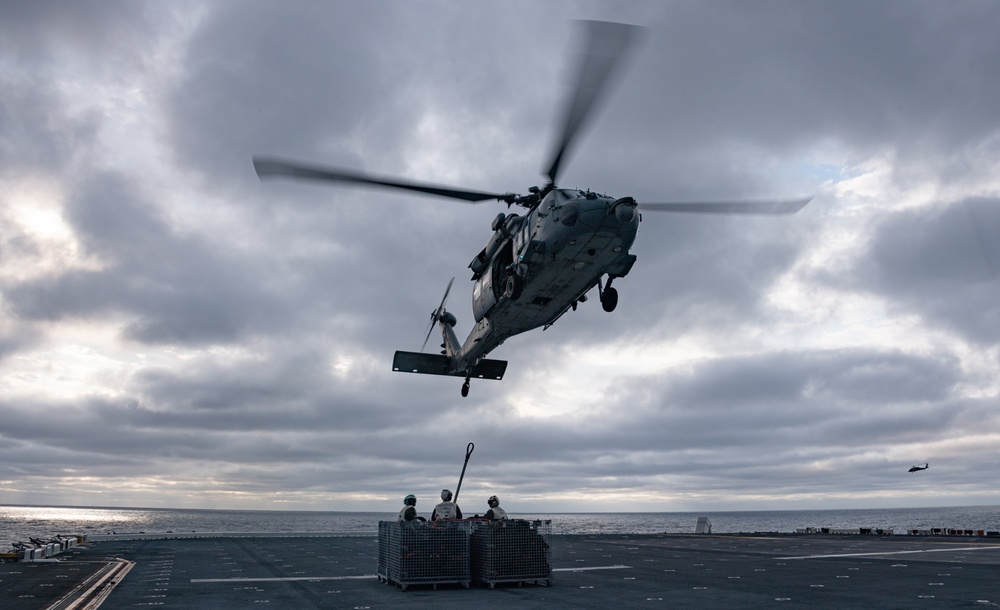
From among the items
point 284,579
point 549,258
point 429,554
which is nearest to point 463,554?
point 429,554

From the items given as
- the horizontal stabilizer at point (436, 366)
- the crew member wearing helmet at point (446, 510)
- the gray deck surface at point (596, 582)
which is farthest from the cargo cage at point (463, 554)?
the horizontal stabilizer at point (436, 366)

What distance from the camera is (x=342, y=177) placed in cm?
1972

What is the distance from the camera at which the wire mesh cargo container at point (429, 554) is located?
813 inches

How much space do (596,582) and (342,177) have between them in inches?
620

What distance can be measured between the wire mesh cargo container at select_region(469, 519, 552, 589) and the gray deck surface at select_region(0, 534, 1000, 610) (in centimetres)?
49

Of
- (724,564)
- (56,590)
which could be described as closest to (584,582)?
(724,564)

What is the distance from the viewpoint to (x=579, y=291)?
24.6 m

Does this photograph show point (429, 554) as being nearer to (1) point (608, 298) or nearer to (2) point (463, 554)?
(2) point (463, 554)

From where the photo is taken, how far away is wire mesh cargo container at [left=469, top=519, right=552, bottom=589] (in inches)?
827

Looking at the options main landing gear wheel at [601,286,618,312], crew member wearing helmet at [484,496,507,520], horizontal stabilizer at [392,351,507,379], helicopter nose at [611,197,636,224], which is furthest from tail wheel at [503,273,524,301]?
horizontal stabilizer at [392,351,507,379]

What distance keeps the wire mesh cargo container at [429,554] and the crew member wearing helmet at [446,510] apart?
61.2 inches

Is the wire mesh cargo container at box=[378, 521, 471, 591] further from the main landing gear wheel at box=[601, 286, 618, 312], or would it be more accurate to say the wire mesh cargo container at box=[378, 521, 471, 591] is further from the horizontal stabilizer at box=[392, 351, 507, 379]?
the horizontal stabilizer at box=[392, 351, 507, 379]

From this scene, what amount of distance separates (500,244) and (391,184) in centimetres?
611

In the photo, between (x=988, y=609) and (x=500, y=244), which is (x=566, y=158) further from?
(x=988, y=609)
